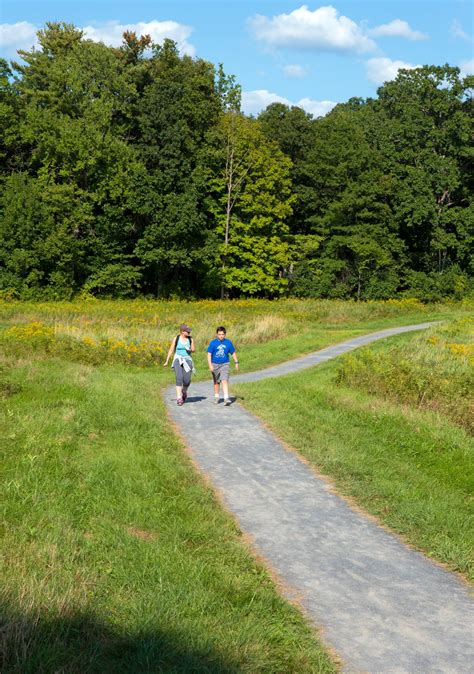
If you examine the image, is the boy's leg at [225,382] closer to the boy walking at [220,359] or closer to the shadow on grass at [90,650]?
the boy walking at [220,359]

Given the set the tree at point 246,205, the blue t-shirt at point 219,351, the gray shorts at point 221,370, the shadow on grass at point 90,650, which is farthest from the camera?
the tree at point 246,205

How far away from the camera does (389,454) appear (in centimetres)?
963

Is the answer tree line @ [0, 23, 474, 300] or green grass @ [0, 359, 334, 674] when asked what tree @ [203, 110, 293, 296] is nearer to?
tree line @ [0, 23, 474, 300]

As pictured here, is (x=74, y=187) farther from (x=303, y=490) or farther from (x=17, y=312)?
(x=303, y=490)

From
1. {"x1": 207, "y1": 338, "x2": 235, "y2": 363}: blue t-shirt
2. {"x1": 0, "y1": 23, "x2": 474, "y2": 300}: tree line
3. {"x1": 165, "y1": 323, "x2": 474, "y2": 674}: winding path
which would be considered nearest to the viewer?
{"x1": 165, "y1": 323, "x2": 474, "y2": 674}: winding path

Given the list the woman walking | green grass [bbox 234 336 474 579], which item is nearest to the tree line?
the woman walking

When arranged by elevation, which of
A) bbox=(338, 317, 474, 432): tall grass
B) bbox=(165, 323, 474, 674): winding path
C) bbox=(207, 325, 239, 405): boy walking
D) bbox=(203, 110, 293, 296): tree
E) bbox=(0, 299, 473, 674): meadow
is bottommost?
bbox=(165, 323, 474, 674): winding path

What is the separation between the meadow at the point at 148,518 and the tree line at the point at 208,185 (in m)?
28.2

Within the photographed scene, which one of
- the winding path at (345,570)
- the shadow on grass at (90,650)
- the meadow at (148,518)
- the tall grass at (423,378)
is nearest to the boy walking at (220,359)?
the meadow at (148,518)

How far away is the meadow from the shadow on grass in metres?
0.01

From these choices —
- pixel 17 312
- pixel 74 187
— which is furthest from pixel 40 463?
pixel 74 187

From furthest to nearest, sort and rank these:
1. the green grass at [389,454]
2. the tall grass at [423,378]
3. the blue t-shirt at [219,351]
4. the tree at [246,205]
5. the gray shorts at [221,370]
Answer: the tree at [246,205], the blue t-shirt at [219,351], the gray shorts at [221,370], the tall grass at [423,378], the green grass at [389,454]

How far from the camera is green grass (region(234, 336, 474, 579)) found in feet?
22.5

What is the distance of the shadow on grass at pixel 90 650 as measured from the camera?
12.4 feet
